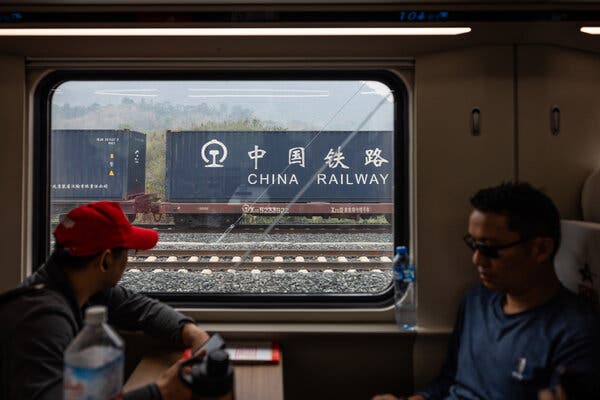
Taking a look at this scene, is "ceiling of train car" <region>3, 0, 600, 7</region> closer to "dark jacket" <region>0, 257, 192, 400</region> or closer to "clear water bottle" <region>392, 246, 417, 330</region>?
"clear water bottle" <region>392, 246, 417, 330</region>

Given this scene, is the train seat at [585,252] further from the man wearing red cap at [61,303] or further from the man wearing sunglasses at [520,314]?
the man wearing red cap at [61,303]

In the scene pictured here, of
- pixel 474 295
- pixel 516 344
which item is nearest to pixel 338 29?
pixel 474 295

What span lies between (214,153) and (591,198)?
2319 mm

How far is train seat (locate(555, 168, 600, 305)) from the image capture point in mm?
1730

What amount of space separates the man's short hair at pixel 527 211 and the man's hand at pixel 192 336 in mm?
1415

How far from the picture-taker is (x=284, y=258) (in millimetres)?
2998

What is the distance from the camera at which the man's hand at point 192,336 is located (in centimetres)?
196

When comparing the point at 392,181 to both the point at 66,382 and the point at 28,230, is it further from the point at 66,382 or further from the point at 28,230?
the point at 28,230

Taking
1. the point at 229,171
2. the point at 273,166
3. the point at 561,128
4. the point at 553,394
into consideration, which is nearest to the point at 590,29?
the point at 561,128

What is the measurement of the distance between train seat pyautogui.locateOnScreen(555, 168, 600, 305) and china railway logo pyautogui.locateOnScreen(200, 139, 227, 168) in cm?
211

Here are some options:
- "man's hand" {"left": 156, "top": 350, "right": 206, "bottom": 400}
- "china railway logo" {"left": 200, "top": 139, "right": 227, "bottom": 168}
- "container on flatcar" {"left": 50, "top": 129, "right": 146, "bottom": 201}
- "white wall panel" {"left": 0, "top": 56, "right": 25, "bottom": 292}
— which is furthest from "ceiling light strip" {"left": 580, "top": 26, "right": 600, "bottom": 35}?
"white wall panel" {"left": 0, "top": 56, "right": 25, "bottom": 292}

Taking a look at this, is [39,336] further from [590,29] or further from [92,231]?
[590,29]

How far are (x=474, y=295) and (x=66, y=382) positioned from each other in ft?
5.52

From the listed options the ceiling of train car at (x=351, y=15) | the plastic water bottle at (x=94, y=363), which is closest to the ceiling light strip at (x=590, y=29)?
the ceiling of train car at (x=351, y=15)
